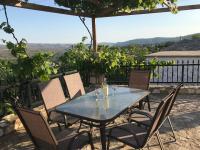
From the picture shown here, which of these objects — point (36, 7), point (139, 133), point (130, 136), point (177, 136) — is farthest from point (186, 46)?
point (130, 136)

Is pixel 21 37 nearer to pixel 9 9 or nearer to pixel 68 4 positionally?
pixel 9 9

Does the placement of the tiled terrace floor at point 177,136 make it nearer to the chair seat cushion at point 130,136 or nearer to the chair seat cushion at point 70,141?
the chair seat cushion at point 130,136

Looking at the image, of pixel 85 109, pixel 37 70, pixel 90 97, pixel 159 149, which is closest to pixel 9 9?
pixel 37 70

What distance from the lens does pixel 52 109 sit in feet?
14.2

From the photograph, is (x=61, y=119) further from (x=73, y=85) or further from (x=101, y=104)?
(x=73, y=85)

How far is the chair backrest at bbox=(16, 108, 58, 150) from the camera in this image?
270 cm

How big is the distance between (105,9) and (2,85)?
3406mm

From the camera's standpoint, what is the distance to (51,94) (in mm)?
4457

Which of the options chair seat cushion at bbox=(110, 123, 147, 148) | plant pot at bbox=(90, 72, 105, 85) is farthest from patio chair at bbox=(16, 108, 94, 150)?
plant pot at bbox=(90, 72, 105, 85)

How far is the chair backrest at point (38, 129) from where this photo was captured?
2704 millimetres

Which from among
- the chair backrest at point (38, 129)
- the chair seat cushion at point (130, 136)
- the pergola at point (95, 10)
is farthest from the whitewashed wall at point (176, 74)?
the chair backrest at point (38, 129)

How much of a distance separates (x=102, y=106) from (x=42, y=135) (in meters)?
1.08

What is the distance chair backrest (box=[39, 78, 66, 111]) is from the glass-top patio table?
19.1 inches

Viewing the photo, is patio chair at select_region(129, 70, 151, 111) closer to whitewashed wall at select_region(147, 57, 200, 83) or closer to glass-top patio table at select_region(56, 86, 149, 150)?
glass-top patio table at select_region(56, 86, 149, 150)
